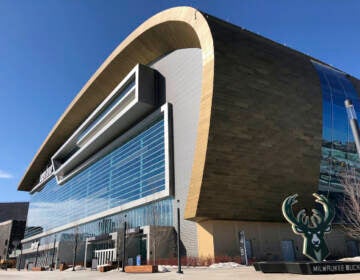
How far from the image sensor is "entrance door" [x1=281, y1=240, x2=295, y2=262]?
34281mm

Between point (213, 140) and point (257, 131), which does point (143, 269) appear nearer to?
point (213, 140)

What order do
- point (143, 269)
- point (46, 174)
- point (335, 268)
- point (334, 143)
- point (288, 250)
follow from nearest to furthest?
point (335, 268) < point (143, 269) < point (288, 250) < point (334, 143) < point (46, 174)

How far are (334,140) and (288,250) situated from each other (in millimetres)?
15497

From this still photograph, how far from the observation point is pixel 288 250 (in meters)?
34.7

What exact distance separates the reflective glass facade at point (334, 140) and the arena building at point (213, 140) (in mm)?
172

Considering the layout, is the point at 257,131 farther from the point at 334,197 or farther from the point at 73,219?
the point at 73,219

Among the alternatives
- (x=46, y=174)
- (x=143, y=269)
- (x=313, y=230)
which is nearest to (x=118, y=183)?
(x=143, y=269)

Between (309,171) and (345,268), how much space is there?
2350cm

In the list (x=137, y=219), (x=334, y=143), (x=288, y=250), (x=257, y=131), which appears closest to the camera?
(x=257, y=131)

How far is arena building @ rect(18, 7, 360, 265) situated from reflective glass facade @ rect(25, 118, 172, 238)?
0.27 meters

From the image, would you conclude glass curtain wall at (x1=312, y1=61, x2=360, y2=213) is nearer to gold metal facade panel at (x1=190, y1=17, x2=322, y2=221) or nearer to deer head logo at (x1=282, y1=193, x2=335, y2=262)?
gold metal facade panel at (x1=190, y1=17, x2=322, y2=221)

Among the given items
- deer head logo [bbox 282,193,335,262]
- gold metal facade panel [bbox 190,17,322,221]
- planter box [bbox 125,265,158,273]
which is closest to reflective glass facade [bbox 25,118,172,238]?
gold metal facade panel [bbox 190,17,322,221]

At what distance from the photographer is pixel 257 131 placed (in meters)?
32.8

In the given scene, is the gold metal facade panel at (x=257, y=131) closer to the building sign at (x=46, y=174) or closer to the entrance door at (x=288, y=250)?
the entrance door at (x=288, y=250)
